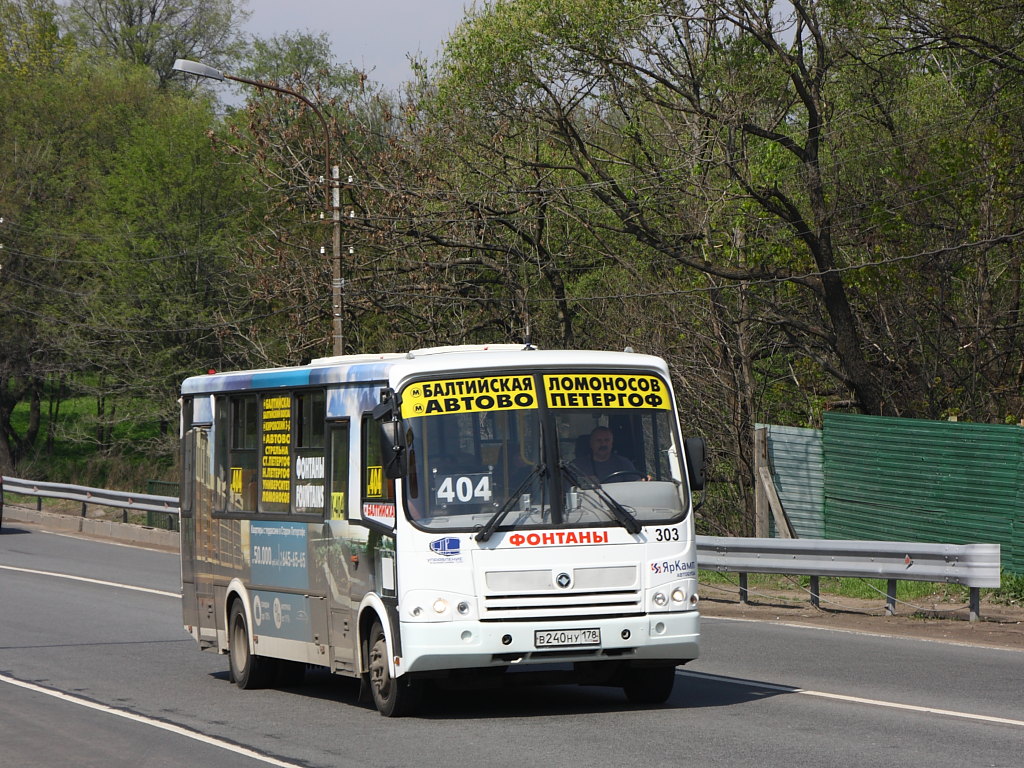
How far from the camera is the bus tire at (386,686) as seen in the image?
393 inches

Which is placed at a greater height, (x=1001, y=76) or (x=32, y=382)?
(x=1001, y=76)

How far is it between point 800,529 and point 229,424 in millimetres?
10310

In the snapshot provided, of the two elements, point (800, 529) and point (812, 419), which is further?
point (812, 419)

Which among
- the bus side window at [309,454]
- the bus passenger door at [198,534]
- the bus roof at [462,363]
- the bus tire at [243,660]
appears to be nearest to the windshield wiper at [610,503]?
the bus roof at [462,363]

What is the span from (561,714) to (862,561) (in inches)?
279

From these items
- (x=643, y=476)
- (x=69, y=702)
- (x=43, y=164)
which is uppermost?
(x=43, y=164)

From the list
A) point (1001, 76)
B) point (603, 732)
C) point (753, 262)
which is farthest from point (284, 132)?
point (603, 732)

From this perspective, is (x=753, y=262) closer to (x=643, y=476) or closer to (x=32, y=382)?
(x=643, y=476)

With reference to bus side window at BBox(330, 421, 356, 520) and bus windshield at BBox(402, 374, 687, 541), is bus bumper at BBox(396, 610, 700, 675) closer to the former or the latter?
bus windshield at BBox(402, 374, 687, 541)

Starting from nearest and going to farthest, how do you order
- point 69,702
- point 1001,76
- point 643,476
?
point 643,476
point 69,702
point 1001,76

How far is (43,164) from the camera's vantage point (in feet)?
163

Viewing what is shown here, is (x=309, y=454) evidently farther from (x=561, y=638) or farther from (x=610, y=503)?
(x=561, y=638)

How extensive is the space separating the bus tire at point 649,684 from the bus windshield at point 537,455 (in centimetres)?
114

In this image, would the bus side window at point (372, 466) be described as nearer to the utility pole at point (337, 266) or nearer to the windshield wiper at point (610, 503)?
the windshield wiper at point (610, 503)
